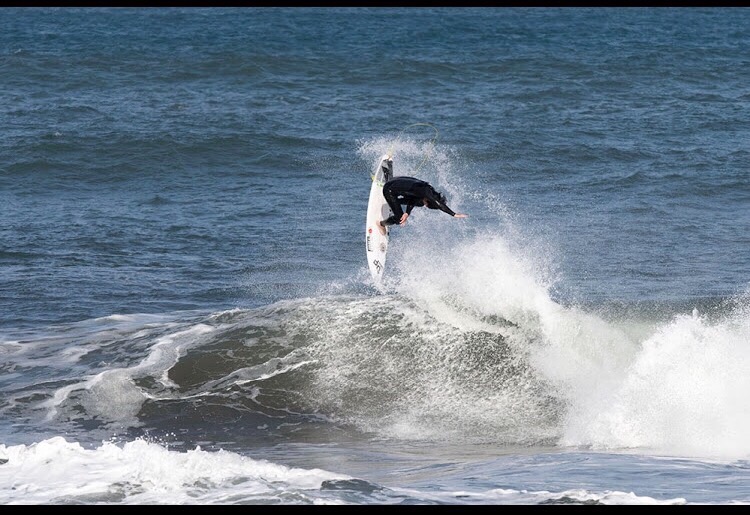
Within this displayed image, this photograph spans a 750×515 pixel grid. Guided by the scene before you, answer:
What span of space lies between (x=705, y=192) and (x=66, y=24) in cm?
4047

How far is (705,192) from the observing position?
28.0 m

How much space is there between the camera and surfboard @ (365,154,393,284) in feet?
58.7

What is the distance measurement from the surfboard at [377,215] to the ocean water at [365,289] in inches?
26.2

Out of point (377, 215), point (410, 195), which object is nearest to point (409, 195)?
point (410, 195)

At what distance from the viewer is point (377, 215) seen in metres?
17.9

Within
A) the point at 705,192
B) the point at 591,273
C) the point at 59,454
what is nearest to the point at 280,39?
the point at 705,192

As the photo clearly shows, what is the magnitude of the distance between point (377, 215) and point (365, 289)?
3.29 m

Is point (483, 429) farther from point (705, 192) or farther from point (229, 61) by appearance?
point (229, 61)

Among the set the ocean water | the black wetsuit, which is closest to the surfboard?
the ocean water

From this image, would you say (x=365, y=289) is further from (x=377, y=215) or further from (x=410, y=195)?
(x=410, y=195)

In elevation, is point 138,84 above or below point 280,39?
below

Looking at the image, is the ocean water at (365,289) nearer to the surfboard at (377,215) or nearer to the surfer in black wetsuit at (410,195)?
the surfboard at (377,215)

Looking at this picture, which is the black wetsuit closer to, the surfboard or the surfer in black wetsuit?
the surfer in black wetsuit

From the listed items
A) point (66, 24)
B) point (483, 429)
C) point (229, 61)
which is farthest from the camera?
point (66, 24)
